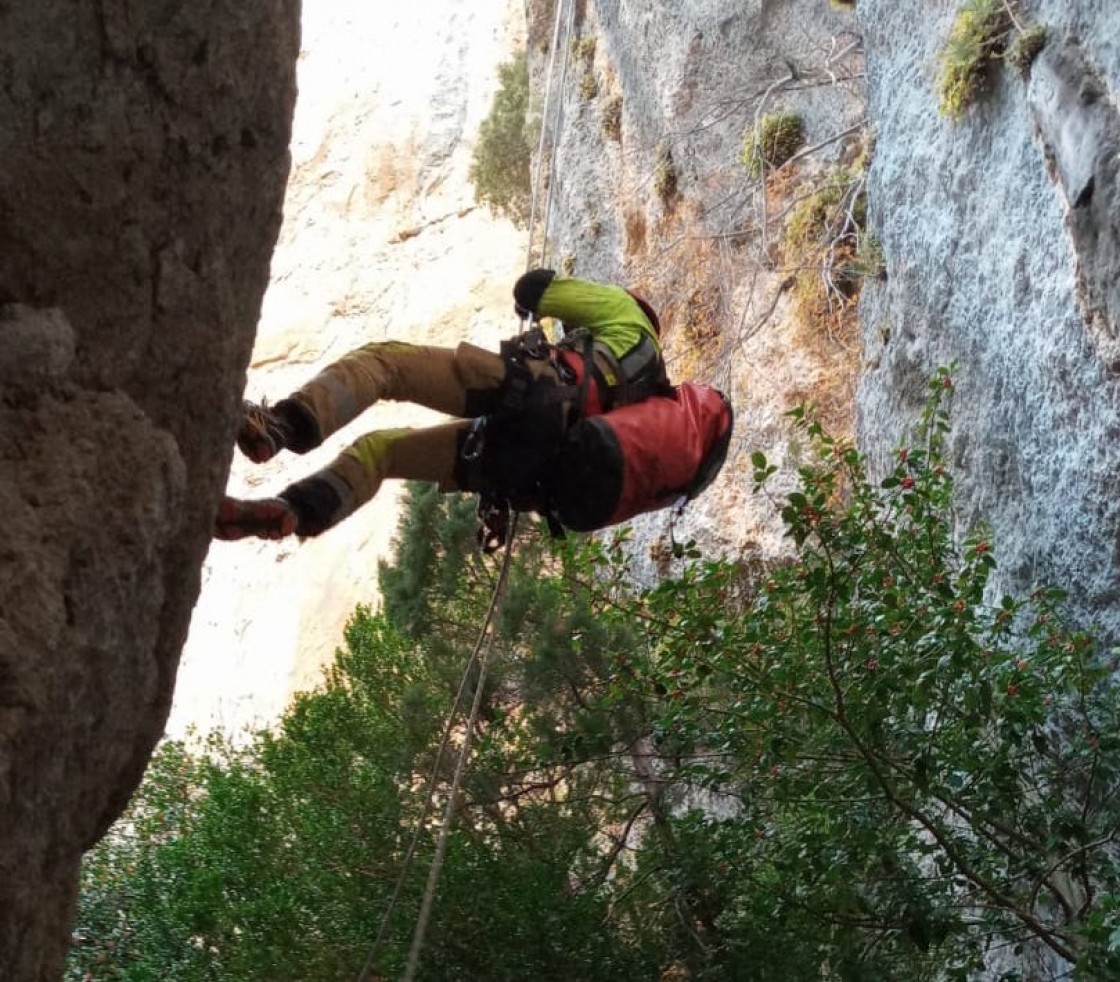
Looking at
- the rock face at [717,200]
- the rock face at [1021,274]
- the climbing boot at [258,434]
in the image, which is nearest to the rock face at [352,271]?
the rock face at [717,200]

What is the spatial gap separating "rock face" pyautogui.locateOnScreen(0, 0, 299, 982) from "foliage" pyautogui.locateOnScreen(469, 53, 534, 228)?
14207 mm

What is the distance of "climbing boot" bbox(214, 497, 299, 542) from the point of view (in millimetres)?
3824

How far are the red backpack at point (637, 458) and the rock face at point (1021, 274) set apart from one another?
1.20m

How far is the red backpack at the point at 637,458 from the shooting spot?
14.3 ft

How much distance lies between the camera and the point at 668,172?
11.0m

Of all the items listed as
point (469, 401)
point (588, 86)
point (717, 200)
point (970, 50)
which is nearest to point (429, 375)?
point (469, 401)

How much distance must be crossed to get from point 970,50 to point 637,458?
2.38 metres

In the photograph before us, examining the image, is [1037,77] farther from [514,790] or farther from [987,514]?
[514,790]

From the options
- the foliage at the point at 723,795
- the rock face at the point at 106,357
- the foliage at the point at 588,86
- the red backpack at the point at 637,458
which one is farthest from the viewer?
the foliage at the point at 588,86

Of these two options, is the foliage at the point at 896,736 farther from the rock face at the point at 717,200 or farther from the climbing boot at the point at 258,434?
the rock face at the point at 717,200

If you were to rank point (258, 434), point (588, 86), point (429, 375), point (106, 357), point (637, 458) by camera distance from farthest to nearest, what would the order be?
point (588, 86) < point (637, 458) < point (429, 375) < point (258, 434) < point (106, 357)

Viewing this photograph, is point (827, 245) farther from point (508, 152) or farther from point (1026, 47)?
point (508, 152)

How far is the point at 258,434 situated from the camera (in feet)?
12.2

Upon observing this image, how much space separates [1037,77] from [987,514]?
5.25ft
